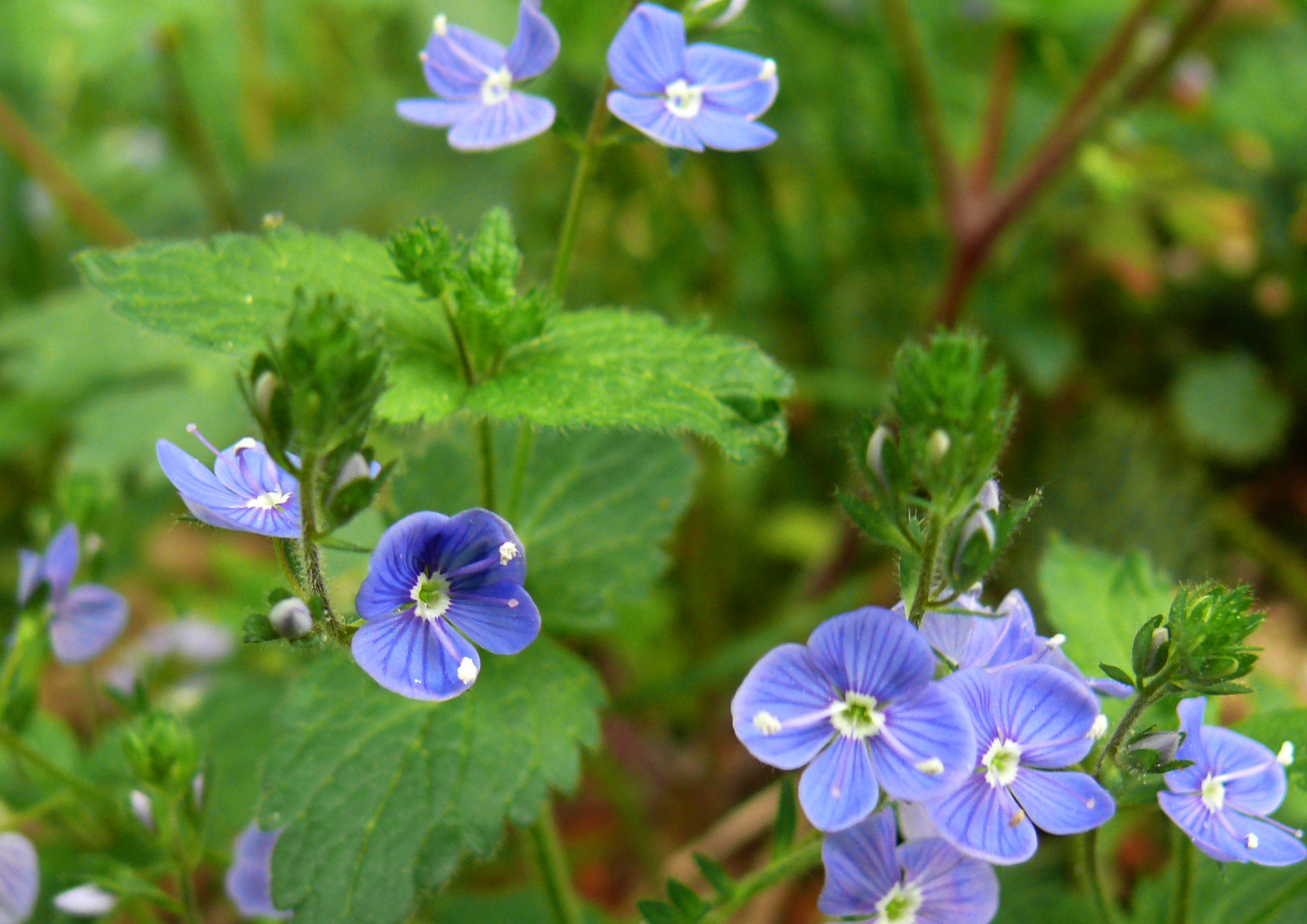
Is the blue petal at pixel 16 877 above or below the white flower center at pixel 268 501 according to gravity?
below

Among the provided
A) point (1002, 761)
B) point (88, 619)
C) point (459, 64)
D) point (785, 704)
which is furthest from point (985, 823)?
point (88, 619)

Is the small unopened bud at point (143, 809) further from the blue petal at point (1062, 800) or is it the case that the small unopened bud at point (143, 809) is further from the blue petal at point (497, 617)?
the blue petal at point (1062, 800)

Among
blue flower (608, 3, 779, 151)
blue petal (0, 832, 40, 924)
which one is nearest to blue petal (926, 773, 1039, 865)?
blue flower (608, 3, 779, 151)

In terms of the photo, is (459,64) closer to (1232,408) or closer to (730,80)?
(730,80)

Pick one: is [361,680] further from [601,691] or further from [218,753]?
[218,753]

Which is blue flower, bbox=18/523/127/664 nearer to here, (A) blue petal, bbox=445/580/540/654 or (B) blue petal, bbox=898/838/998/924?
(A) blue petal, bbox=445/580/540/654

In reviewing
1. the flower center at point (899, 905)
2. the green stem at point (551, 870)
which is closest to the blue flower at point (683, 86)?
the flower center at point (899, 905)
